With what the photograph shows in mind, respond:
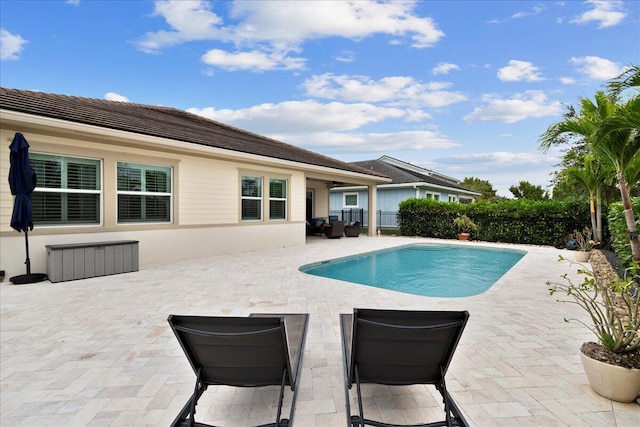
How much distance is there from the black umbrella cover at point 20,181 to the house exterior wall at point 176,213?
2.01ft

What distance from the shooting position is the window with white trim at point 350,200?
75.9ft

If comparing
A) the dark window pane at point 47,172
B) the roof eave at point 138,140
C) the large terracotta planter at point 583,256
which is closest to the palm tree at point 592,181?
the large terracotta planter at point 583,256

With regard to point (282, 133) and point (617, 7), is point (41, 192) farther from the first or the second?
point (282, 133)

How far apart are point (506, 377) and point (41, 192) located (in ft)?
30.1

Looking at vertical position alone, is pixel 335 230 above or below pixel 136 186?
below

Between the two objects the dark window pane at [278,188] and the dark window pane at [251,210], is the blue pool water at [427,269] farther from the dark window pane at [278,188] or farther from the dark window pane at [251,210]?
the dark window pane at [278,188]

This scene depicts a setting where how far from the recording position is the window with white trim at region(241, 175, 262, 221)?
11.6 meters

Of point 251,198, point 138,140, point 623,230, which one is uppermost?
point 138,140

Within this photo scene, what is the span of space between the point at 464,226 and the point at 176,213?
13.4 metres

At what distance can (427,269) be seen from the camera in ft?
33.1

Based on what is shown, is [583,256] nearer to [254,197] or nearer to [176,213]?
[254,197]

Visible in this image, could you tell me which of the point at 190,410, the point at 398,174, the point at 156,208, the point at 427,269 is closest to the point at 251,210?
the point at 156,208

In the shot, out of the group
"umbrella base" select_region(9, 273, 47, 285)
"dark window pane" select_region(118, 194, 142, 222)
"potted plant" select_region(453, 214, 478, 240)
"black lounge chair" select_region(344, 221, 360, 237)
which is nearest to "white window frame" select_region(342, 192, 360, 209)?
"black lounge chair" select_region(344, 221, 360, 237)

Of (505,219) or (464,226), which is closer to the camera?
(505,219)
